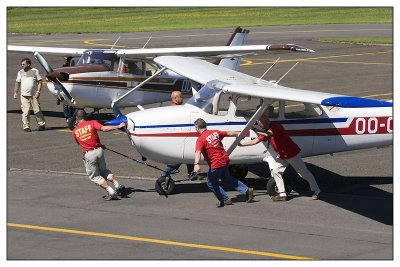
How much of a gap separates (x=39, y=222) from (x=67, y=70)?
10.9m

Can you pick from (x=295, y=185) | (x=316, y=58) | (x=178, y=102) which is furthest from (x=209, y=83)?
(x=316, y=58)

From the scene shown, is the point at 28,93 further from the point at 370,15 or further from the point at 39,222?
the point at 370,15

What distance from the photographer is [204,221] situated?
55.0 ft

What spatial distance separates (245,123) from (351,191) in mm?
2358

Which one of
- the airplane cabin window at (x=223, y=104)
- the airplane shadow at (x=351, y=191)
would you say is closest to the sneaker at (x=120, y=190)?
the airplane cabin window at (x=223, y=104)

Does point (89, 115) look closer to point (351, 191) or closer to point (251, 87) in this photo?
point (251, 87)

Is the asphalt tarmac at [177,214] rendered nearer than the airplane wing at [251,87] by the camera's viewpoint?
Yes

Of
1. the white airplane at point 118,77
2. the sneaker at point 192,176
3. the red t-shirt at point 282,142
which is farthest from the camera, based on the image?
the white airplane at point 118,77

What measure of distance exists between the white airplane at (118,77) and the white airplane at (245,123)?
763cm

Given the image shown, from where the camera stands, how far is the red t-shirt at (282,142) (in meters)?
18.2

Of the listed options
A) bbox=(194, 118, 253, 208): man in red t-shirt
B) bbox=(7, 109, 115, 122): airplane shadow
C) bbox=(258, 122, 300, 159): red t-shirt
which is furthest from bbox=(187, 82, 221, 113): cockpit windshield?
bbox=(7, 109, 115, 122): airplane shadow

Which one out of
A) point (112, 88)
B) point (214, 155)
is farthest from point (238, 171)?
point (112, 88)

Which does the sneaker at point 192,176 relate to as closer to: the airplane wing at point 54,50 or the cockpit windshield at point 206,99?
the cockpit windshield at point 206,99

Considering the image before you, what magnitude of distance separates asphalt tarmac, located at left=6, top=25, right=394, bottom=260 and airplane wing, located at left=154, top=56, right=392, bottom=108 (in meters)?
1.91
